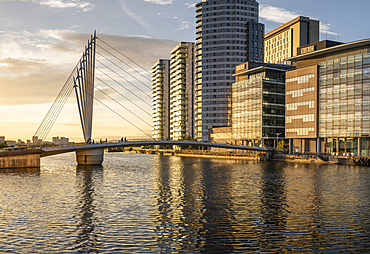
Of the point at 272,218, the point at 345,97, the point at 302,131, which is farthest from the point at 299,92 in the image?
the point at 272,218

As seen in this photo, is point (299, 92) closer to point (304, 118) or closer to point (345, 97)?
point (304, 118)

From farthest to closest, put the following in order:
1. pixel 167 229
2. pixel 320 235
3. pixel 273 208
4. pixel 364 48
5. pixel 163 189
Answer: pixel 364 48 < pixel 163 189 < pixel 273 208 < pixel 167 229 < pixel 320 235

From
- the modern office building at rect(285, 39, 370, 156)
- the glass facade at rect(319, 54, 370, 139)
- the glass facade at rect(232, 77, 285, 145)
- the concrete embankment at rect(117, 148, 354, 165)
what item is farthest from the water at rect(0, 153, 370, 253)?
the glass facade at rect(232, 77, 285, 145)

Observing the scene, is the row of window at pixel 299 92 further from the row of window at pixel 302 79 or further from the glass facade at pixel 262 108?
the glass facade at pixel 262 108

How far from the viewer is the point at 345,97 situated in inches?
4129

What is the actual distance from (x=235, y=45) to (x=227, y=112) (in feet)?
117

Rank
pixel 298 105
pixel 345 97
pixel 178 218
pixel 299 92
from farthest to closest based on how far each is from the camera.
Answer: pixel 298 105, pixel 299 92, pixel 345 97, pixel 178 218

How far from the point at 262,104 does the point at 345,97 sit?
3714 centimetres

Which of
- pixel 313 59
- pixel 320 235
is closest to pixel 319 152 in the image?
pixel 313 59

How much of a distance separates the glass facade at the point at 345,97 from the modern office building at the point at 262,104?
88.6 ft

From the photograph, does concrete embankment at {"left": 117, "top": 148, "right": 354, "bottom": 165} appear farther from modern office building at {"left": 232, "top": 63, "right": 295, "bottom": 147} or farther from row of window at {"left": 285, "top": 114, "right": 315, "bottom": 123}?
row of window at {"left": 285, "top": 114, "right": 315, "bottom": 123}

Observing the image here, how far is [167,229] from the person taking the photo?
23141 millimetres

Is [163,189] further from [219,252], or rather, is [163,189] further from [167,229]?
[219,252]

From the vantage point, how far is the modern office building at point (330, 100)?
10056 cm
